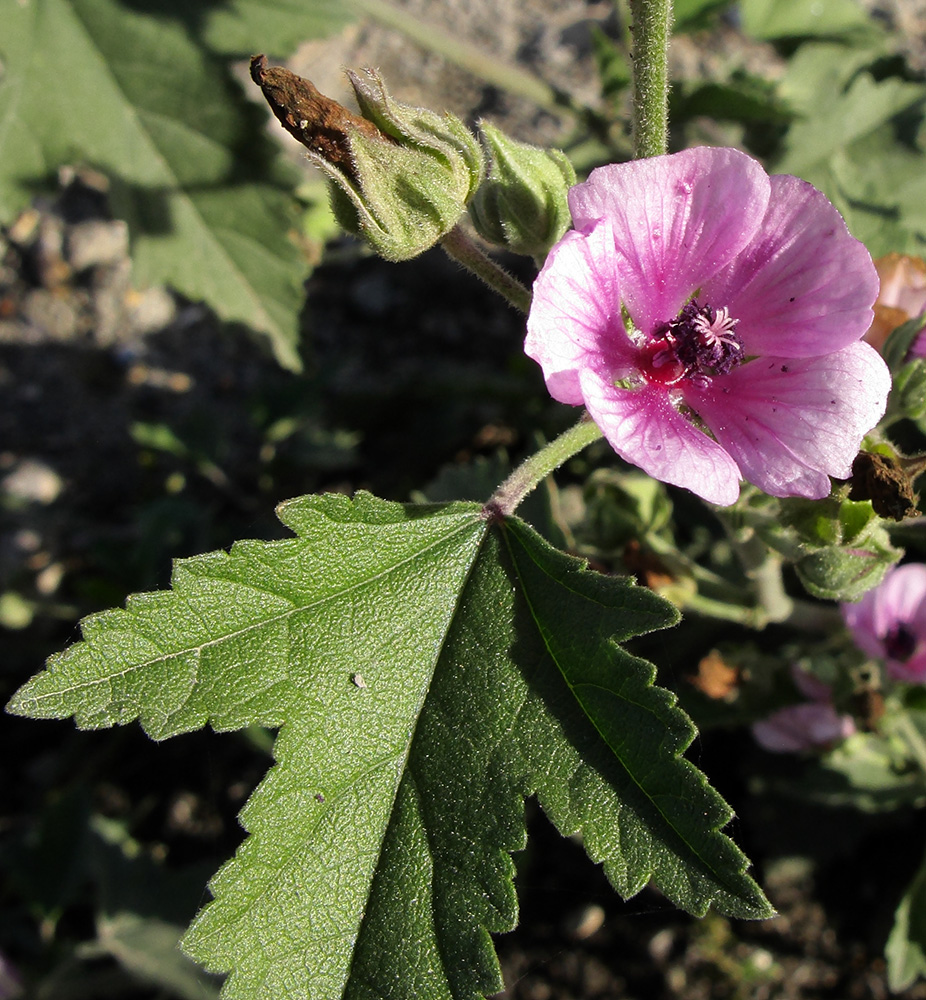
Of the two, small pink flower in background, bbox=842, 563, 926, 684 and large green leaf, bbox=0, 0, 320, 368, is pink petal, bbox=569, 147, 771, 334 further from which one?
large green leaf, bbox=0, 0, 320, 368

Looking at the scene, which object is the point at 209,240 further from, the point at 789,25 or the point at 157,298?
the point at 789,25

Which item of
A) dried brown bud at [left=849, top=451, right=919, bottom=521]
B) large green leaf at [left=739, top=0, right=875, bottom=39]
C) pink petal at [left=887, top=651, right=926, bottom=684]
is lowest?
pink petal at [left=887, top=651, right=926, bottom=684]

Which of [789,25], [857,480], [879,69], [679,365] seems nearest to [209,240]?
[679,365]

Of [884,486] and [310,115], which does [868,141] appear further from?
[310,115]

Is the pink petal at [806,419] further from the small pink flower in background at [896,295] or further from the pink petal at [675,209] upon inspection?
the small pink flower in background at [896,295]

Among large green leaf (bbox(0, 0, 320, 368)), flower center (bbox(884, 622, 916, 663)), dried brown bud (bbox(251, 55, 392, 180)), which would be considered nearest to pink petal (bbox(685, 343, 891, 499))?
dried brown bud (bbox(251, 55, 392, 180))

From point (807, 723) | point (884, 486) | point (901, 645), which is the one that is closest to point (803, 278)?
point (884, 486)
